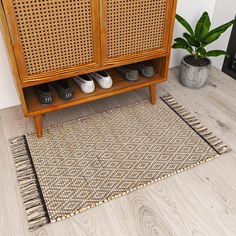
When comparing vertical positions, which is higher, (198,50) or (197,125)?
(198,50)

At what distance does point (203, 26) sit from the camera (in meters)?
1.57

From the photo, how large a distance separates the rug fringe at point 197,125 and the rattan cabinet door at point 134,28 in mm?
386

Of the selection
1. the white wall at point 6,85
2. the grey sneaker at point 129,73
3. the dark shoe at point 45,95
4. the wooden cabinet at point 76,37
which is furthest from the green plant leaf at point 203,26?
the white wall at point 6,85

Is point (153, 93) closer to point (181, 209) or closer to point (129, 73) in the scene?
point (129, 73)

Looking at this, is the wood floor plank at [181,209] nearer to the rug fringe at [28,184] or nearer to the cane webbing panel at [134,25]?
the rug fringe at [28,184]

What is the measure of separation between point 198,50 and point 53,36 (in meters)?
0.95

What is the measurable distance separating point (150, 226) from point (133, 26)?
89 centimetres

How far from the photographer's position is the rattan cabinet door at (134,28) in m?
1.18

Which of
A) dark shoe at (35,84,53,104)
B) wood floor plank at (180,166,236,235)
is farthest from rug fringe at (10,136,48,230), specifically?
wood floor plank at (180,166,236,235)

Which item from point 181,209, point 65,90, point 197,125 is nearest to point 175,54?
point 197,125

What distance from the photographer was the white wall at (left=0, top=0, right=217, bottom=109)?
4.84ft

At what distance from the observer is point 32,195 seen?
43.6 inches

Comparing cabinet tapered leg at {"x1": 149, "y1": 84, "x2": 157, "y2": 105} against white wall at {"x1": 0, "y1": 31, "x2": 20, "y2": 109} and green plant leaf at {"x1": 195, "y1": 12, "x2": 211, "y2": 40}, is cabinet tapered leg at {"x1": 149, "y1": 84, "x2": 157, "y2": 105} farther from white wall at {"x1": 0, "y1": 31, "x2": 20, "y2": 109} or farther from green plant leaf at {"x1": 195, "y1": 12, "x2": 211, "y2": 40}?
white wall at {"x1": 0, "y1": 31, "x2": 20, "y2": 109}

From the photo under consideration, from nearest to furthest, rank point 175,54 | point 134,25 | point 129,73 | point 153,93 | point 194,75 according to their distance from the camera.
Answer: point 134,25 < point 129,73 < point 153,93 < point 194,75 < point 175,54
